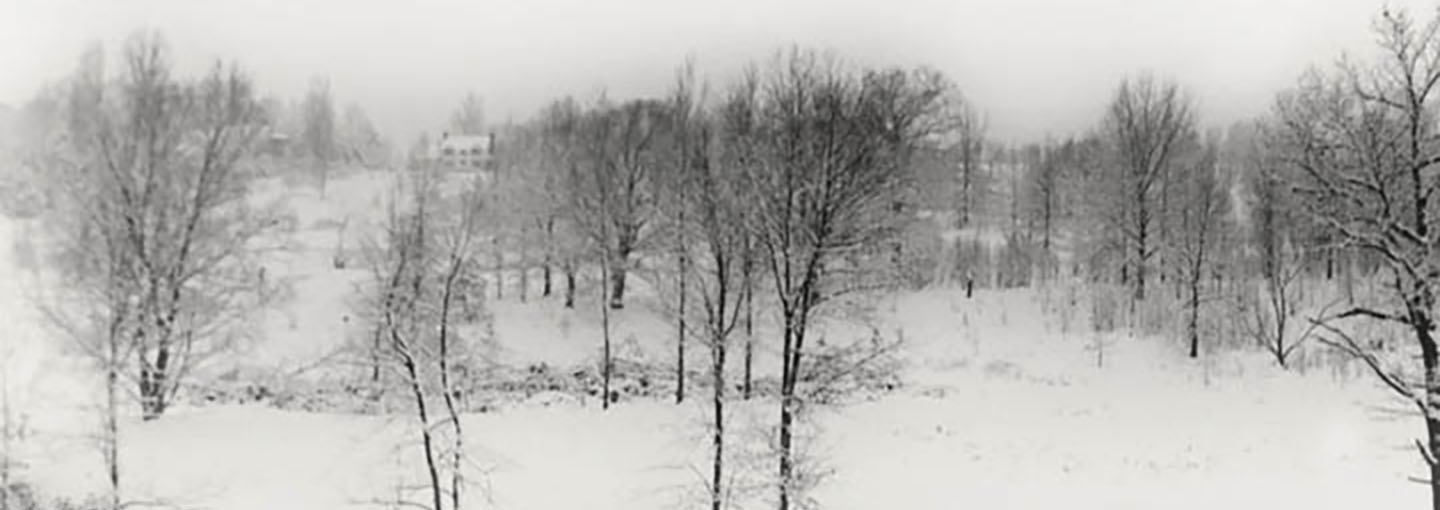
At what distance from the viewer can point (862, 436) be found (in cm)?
1392

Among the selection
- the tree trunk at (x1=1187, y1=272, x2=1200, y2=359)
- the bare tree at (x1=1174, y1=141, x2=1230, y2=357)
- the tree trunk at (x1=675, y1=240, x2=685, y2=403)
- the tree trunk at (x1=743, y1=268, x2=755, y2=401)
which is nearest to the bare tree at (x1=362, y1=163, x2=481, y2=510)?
the tree trunk at (x1=675, y1=240, x2=685, y2=403)

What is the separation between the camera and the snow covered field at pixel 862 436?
10398mm

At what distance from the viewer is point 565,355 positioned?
59.5 ft

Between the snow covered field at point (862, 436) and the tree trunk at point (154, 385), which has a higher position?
the tree trunk at point (154, 385)

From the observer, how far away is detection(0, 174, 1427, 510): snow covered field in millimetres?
10398

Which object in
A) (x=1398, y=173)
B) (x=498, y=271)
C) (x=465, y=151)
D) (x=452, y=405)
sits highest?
(x=465, y=151)

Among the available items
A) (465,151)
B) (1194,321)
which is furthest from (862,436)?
(1194,321)

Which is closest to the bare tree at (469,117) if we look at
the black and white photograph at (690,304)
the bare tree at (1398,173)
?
the black and white photograph at (690,304)

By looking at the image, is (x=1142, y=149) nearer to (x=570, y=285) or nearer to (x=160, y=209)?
(x=570, y=285)

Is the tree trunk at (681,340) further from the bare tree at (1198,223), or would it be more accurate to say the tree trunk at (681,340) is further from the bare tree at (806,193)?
the bare tree at (1198,223)

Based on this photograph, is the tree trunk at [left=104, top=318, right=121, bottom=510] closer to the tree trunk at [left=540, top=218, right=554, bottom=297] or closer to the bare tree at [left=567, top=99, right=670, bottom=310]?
the bare tree at [left=567, top=99, right=670, bottom=310]

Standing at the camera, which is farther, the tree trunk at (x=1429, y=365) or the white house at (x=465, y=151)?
the white house at (x=465, y=151)

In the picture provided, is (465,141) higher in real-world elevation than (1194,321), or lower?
higher

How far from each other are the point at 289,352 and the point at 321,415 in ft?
8.33
